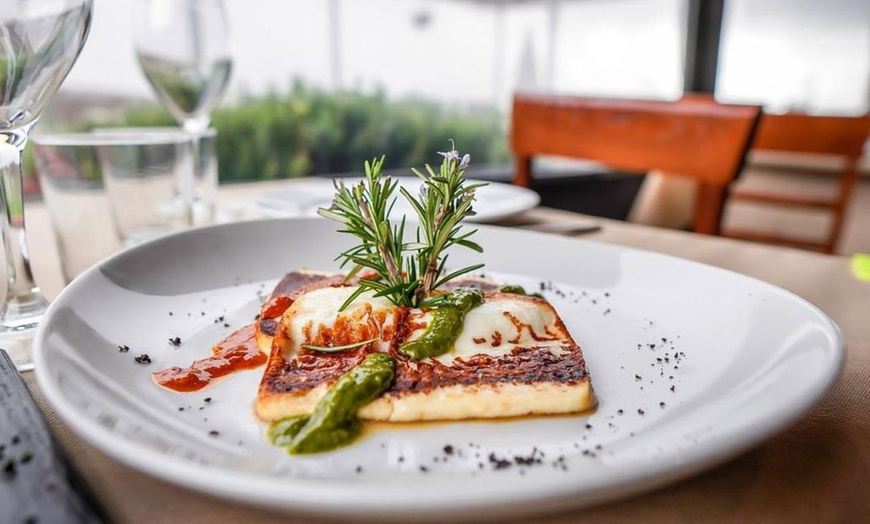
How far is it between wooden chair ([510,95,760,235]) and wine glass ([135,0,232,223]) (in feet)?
4.66

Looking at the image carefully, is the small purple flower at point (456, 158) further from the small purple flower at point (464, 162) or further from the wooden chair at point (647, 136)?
the wooden chair at point (647, 136)

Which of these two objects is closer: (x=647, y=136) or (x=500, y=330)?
(x=500, y=330)

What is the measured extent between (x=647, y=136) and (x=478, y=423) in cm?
187

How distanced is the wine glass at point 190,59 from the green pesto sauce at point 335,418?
0.92 m

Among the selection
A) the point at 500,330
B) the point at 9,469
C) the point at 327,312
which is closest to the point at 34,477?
the point at 9,469

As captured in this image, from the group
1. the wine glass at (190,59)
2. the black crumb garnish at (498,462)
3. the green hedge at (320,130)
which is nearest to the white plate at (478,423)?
the black crumb garnish at (498,462)

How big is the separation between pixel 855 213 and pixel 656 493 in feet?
14.1

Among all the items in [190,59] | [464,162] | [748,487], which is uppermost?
[190,59]

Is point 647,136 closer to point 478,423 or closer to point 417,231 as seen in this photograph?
point 417,231

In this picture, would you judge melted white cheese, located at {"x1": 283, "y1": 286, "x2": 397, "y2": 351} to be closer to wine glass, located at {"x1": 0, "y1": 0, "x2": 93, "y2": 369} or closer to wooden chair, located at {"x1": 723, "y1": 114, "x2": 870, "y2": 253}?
wine glass, located at {"x1": 0, "y1": 0, "x2": 93, "y2": 369}

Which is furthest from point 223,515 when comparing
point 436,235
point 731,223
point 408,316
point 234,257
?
point 731,223

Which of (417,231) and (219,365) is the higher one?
(417,231)

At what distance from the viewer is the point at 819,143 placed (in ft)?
8.69

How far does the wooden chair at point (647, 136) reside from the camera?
79.8 inches
